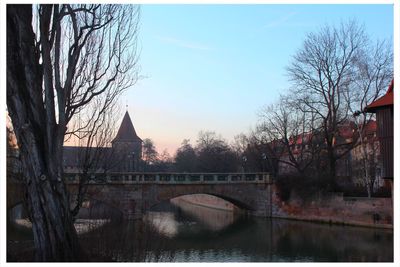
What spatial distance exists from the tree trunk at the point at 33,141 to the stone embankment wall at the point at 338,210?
20078 millimetres

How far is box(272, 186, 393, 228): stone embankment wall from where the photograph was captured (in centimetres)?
2459

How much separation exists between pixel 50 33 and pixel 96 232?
5.43 m

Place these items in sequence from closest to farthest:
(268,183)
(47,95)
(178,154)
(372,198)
Answer: 1. (47,95)
2. (372,198)
3. (268,183)
4. (178,154)

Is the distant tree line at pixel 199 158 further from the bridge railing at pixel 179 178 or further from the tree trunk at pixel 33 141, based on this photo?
the tree trunk at pixel 33 141

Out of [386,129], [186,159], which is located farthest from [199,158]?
[386,129]

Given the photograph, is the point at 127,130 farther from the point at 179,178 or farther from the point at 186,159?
the point at 179,178

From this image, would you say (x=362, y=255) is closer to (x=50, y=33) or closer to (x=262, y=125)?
(x=50, y=33)

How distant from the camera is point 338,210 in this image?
2775 centimetres

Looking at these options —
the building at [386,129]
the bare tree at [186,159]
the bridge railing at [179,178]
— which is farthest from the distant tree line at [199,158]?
the building at [386,129]

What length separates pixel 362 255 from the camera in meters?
17.4

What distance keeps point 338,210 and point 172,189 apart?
10.5 m

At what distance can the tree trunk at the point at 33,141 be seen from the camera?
762cm
